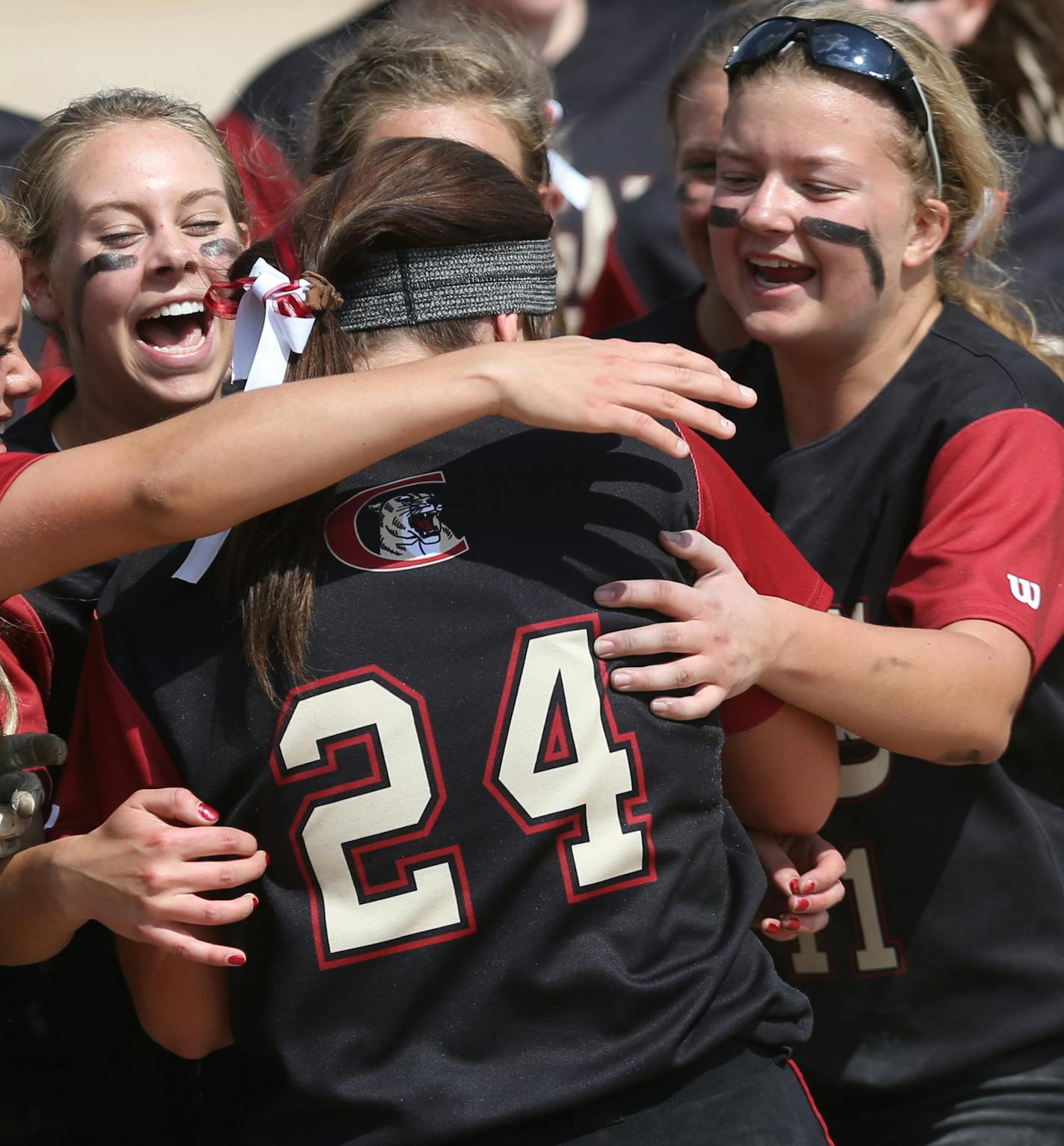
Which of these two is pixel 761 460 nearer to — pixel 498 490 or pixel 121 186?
pixel 498 490

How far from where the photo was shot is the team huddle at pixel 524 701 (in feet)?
6.33

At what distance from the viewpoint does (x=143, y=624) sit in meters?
2.03

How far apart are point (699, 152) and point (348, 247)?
5.53ft

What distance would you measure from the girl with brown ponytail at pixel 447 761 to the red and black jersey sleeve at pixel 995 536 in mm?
565

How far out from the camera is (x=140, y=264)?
2.79 m

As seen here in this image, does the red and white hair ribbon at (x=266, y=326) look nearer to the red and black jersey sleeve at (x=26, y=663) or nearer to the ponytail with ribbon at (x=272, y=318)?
the ponytail with ribbon at (x=272, y=318)

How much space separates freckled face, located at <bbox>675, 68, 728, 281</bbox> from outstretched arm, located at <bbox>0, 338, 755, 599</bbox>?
1616mm

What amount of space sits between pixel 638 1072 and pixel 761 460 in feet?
4.29

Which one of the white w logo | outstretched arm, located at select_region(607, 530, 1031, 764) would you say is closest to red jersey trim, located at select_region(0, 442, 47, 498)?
outstretched arm, located at select_region(607, 530, 1031, 764)

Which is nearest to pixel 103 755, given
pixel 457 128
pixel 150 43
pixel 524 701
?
pixel 524 701

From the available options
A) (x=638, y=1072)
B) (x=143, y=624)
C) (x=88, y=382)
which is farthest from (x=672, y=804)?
(x=88, y=382)

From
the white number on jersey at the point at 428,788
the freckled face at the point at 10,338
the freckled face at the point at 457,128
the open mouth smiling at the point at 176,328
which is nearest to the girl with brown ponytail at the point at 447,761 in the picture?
the white number on jersey at the point at 428,788

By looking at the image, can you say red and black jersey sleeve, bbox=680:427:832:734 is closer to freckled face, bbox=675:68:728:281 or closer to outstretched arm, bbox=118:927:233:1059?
outstretched arm, bbox=118:927:233:1059

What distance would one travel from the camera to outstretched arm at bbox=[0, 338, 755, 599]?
1.87 m
